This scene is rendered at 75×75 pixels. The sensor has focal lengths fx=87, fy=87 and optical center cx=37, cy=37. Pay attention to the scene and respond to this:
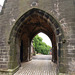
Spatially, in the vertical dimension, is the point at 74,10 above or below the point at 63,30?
above

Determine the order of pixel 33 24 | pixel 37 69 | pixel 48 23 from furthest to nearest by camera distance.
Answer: pixel 33 24 < pixel 37 69 < pixel 48 23

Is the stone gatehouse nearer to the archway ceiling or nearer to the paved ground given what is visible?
the archway ceiling

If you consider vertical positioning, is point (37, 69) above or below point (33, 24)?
below

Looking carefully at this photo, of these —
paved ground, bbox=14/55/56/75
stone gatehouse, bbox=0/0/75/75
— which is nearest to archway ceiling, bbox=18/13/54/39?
stone gatehouse, bbox=0/0/75/75

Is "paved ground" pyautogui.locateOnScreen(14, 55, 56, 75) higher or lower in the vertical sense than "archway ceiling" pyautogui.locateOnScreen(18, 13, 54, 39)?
lower

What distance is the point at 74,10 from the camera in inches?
201

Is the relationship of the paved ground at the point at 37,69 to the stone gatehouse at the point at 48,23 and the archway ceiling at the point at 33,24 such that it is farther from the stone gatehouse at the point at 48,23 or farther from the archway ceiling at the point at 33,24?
the archway ceiling at the point at 33,24

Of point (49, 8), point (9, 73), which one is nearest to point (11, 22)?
point (49, 8)

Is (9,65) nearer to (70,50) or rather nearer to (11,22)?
(11,22)

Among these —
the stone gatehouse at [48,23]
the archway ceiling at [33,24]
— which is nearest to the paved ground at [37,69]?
the stone gatehouse at [48,23]

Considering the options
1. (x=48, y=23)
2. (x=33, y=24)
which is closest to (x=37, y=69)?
(x=48, y=23)

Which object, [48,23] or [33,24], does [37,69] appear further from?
[33,24]

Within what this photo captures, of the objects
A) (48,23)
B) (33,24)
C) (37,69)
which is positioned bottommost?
(37,69)

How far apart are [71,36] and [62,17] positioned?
4.05 feet
